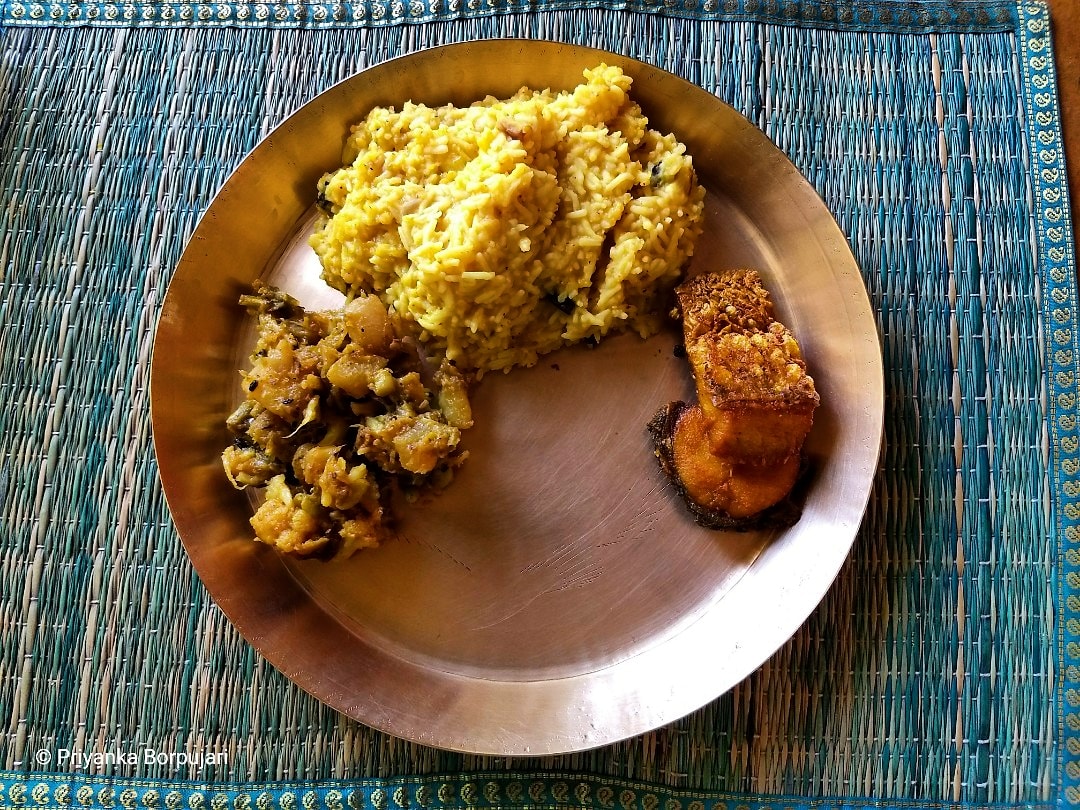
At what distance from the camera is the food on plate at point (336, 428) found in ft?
7.64

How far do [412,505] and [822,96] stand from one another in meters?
2.27

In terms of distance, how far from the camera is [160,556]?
108 inches

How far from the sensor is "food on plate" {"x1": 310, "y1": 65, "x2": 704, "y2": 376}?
92.7 inches

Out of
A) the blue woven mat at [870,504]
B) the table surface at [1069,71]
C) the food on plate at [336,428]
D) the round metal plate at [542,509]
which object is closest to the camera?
the food on plate at [336,428]

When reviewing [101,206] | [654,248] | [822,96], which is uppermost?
[822,96]

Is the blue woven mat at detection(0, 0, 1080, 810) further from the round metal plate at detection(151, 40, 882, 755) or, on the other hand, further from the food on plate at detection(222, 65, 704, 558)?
the food on plate at detection(222, 65, 704, 558)

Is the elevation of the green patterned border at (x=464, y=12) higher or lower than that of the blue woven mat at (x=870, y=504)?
higher

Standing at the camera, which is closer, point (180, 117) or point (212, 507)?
point (212, 507)

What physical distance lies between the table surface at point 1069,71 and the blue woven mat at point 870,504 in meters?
0.08

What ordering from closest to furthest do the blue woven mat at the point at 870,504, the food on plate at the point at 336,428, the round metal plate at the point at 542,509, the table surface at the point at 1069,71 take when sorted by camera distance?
the food on plate at the point at 336,428 < the round metal plate at the point at 542,509 < the blue woven mat at the point at 870,504 < the table surface at the point at 1069,71

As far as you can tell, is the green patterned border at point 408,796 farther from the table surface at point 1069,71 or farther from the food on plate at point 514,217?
the table surface at point 1069,71

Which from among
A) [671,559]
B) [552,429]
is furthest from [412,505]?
[671,559]

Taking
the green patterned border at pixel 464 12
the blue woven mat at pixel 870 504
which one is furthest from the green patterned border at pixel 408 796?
the green patterned border at pixel 464 12

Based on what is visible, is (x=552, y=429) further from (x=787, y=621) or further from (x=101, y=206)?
(x=101, y=206)
